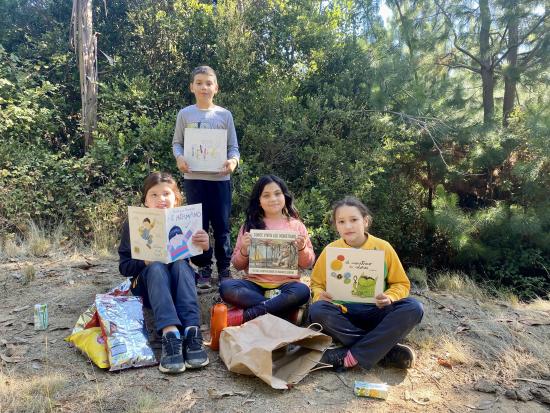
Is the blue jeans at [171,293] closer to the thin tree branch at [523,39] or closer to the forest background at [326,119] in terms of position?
the forest background at [326,119]

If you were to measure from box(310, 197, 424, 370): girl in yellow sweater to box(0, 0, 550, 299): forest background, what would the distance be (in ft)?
8.98

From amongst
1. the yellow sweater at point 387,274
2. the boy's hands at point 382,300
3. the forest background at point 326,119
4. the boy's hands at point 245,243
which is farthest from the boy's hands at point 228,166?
the forest background at point 326,119

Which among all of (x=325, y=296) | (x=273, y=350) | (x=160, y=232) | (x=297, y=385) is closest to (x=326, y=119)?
(x=325, y=296)

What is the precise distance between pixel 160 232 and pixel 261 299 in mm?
883

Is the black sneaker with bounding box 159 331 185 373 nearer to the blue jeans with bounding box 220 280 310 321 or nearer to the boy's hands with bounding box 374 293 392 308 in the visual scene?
the blue jeans with bounding box 220 280 310 321

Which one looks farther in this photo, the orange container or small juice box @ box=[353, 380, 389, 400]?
the orange container

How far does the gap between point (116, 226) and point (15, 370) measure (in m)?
3.40

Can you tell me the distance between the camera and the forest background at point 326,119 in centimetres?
632

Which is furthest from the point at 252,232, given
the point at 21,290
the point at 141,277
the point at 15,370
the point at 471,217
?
the point at 471,217

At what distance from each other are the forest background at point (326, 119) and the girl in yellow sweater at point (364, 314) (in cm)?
274

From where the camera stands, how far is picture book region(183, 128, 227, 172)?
12.2ft

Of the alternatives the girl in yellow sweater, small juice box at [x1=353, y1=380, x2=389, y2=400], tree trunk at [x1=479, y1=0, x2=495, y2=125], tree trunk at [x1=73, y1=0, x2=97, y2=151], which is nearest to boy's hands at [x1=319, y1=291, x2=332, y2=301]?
the girl in yellow sweater

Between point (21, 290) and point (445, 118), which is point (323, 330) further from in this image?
point (445, 118)

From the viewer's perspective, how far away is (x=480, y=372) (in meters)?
2.95
